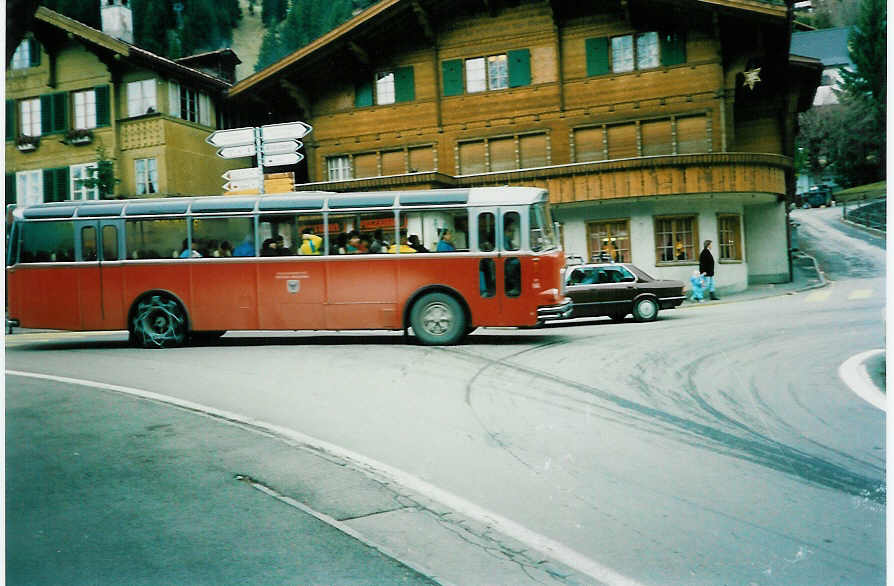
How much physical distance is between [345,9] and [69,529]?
193 inches

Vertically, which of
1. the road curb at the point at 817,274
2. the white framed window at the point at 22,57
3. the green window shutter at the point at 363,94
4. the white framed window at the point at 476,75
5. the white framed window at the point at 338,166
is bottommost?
the road curb at the point at 817,274

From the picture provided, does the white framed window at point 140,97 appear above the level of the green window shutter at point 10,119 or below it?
above

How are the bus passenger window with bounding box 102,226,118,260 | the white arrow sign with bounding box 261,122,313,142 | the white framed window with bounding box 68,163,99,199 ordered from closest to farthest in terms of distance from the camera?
1. the white framed window with bounding box 68,163,99,199
2. the white arrow sign with bounding box 261,122,313,142
3. the bus passenger window with bounding box 102,226,118,260

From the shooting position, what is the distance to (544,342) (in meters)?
11.1

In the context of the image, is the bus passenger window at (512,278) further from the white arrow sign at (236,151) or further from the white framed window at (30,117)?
the white framed window at (30,117)

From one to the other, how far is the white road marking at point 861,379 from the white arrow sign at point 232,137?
6365mm

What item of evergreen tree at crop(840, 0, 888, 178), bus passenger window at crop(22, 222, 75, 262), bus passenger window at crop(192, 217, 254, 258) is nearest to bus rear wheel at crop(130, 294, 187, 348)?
bus passenger window at crop(192, 217, 254, 258)

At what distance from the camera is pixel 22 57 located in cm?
498

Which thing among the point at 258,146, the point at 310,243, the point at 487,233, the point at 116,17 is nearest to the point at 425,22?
the point at 487,233

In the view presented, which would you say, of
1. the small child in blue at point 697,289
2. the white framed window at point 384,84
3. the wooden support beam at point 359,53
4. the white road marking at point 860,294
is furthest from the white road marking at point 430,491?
the small child in blue at point 697,289

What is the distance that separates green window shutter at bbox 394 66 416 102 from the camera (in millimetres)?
12500

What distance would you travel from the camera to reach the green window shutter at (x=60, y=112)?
17.7ft

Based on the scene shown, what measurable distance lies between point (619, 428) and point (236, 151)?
512 centimetres

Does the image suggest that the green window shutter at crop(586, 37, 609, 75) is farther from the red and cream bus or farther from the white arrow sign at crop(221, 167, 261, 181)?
the white arrow sign at crop(221, 167, 261, 181)
